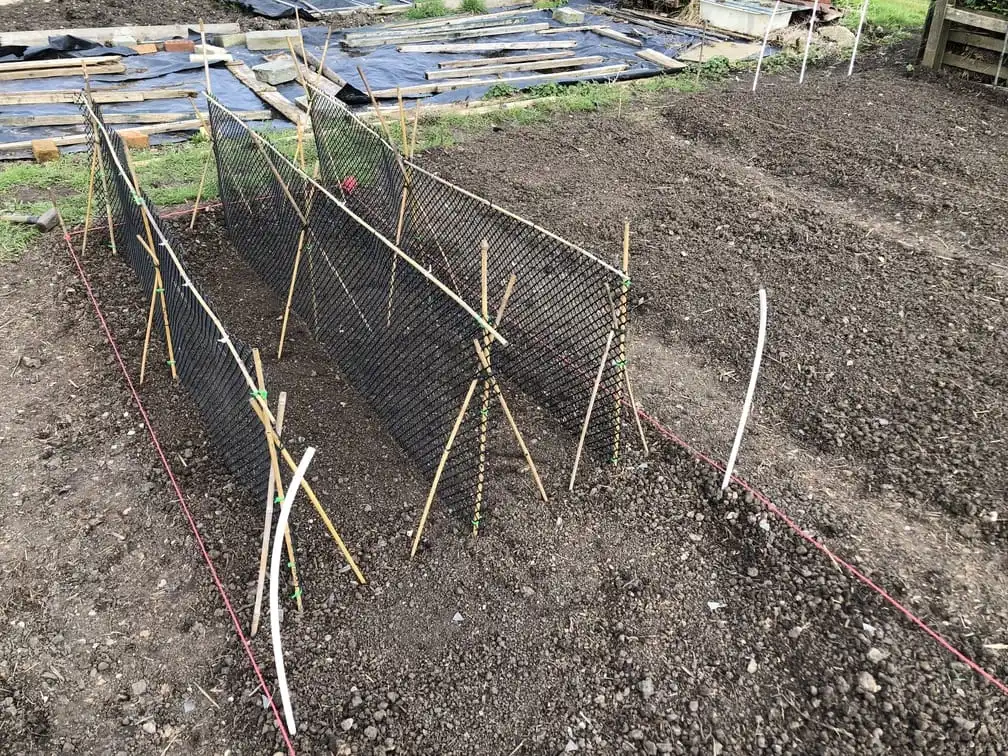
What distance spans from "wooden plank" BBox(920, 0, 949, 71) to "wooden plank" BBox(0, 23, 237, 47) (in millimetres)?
10563

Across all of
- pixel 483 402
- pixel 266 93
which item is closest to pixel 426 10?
pixel 266 93

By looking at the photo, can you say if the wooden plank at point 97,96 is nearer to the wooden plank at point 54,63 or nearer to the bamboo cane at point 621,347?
the wooden plank at point 54,63

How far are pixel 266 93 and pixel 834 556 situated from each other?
8993mm

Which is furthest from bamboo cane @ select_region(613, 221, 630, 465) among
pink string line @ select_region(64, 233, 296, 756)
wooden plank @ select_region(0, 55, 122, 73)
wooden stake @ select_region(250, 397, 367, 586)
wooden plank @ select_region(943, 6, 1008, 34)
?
wooden plank @ select_region(0, 55, 122, 73)

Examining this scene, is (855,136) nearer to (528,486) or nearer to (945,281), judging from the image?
(945,281)

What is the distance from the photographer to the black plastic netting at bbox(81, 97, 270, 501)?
3.69 metres

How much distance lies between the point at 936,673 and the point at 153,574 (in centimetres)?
348

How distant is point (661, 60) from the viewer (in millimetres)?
11609

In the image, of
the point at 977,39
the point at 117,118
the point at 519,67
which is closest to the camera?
the point at 117,118

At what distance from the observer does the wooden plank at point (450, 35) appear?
1212 centimetres

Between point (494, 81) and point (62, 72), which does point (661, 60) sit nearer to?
point (494, 81)

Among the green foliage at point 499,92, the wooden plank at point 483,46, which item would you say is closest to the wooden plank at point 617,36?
the wooden plank at point 483,46

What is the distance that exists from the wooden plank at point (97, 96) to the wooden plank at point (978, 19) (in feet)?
33.2

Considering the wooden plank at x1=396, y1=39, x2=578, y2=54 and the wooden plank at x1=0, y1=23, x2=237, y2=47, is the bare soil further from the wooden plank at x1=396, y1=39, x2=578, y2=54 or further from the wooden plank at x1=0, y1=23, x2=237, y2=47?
the wooden plank at x1=396, y1=39, x2=578, y2=54
